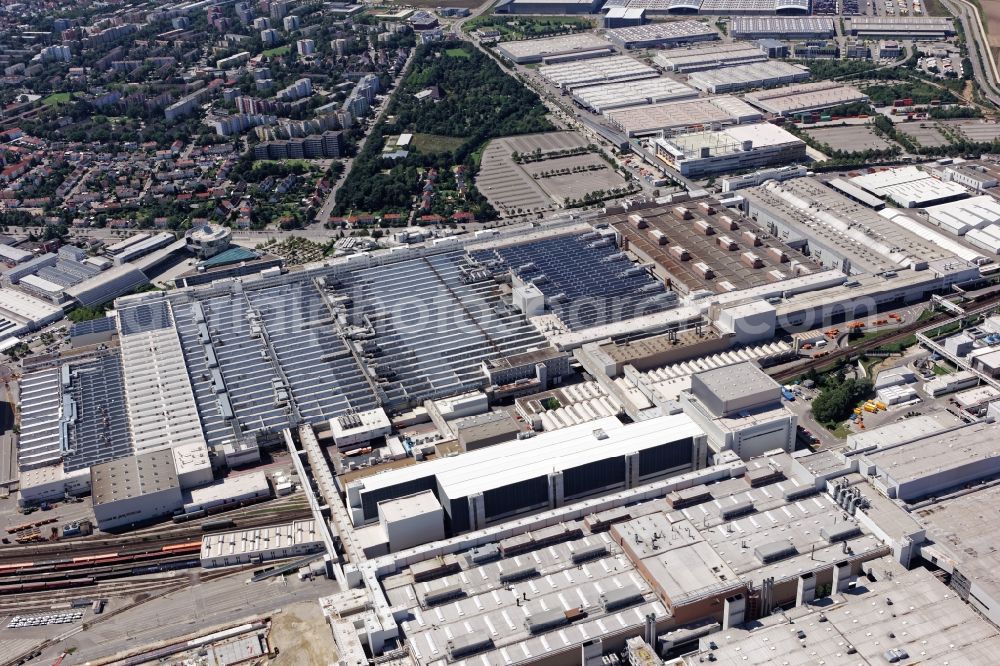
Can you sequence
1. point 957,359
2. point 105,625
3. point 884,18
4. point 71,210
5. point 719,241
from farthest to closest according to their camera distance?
point 884,18, point 71,210, point 719,241, point 957,359, point 105,625

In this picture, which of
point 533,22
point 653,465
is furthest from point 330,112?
point 653,465

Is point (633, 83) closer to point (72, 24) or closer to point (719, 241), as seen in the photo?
point (719, 241)

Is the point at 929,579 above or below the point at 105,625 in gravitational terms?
→ above

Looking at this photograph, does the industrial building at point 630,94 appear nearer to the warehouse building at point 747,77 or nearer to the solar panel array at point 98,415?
the warehouse building at point 747,77

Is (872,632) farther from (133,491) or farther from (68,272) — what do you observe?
(68,272)

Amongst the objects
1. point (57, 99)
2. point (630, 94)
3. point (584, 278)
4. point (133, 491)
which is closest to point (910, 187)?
point (584, 278)

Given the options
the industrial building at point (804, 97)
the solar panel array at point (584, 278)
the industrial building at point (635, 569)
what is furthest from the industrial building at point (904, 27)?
the industrial building at point (635, 569)

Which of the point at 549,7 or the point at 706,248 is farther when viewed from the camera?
the point at 549,7

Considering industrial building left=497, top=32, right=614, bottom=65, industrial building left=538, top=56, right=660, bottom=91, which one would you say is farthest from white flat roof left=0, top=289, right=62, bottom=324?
industrial building left=497, top=32, right=614, bottom=65
